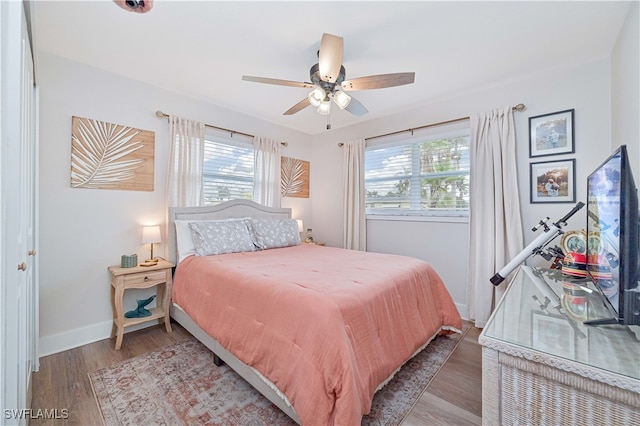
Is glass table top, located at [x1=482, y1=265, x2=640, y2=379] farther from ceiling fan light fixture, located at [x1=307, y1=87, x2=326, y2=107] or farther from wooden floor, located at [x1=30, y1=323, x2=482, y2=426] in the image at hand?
ceiling fan light fixture, located at [x1=307, y1=87, x2=326, y2=107]

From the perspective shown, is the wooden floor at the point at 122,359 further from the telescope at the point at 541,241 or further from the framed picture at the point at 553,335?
the framed picture at the point at 553,335

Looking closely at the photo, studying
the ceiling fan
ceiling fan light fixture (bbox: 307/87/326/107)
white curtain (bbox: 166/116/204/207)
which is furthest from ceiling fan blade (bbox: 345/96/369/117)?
white curtain (bbox: 166/116/204/207)

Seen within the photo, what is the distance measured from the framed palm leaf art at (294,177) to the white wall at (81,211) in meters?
1.79

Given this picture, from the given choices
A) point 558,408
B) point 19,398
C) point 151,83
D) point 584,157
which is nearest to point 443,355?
point 558,408

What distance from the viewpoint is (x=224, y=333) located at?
6.11 ft

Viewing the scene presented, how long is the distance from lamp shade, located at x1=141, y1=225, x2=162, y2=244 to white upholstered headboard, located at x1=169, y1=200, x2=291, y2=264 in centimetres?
20

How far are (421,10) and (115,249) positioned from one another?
3.38m

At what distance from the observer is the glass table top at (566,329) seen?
818 mm

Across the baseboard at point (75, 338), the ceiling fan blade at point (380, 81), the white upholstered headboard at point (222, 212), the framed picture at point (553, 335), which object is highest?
the ceiling fan blade at point (380, 81)

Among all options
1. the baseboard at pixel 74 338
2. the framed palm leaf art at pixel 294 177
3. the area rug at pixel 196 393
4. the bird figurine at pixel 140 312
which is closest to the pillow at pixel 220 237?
the bird figurine at pixel 140 312

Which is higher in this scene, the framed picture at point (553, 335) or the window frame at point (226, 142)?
the window frame at point (226, 142)

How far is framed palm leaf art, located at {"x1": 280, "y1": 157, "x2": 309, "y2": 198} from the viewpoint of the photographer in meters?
4.28

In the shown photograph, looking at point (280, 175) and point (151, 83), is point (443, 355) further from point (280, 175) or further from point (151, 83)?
point (151, 83)

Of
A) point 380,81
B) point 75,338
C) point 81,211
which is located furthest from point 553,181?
point 75,338
